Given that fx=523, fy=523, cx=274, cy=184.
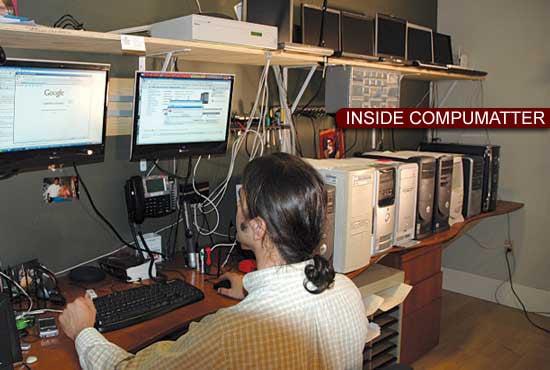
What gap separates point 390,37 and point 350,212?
4.33 ft

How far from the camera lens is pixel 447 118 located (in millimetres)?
4016

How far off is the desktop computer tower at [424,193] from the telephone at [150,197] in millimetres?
1217

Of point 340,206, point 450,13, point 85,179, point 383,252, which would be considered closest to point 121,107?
point 85,179

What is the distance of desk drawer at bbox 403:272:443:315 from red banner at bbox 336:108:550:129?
1.03m

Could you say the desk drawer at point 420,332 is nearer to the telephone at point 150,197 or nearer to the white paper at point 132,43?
the telephone at point 150,197

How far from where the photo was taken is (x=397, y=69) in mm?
2918

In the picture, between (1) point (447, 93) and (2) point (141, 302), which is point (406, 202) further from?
(1) point (447, 93)

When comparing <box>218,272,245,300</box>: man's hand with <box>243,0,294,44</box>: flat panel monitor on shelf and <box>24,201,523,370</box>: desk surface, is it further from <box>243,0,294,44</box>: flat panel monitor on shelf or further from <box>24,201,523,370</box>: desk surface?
<box>243,0,294,44</box>: flat panel monitor on shelf

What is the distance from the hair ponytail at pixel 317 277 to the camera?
A: 45.6 inches

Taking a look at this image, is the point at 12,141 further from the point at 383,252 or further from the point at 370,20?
the point at 370,20

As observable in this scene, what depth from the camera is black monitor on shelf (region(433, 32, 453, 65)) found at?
3550 mm

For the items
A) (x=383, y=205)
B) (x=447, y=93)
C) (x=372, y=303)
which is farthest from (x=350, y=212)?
(x=447, y=93)

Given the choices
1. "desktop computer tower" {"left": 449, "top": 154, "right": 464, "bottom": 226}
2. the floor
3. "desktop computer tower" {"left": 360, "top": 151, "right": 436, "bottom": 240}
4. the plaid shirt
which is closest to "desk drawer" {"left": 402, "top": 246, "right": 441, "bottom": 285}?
"desktop computer tower" {"left": 360, "top": 151, "right": 436, "bottom": 240}

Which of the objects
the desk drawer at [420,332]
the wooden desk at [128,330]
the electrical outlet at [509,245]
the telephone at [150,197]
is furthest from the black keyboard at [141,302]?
the electrical outlet at [509,245]
